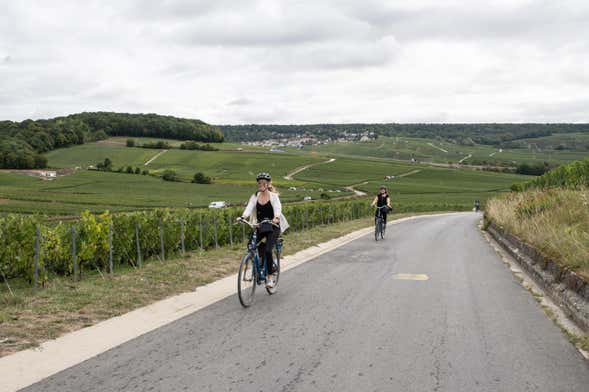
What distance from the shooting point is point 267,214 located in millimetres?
9195

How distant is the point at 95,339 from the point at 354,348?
3006 mm

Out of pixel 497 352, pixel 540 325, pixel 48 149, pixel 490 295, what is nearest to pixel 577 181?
pixel 490 295

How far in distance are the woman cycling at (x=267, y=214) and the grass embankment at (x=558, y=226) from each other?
4.72 metres

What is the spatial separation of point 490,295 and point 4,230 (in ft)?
32.3

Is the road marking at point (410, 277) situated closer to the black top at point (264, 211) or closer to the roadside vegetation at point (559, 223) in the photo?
the roadside vegetation at point (559, 223)

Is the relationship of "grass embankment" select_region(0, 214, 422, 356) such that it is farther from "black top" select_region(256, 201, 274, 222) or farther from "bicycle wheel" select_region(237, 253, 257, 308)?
"black top" select_region(256, 201, 274, 222)

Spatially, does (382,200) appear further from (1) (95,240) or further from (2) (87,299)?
(2) (87,299)

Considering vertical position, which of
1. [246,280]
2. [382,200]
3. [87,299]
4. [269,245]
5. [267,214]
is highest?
[267,214]

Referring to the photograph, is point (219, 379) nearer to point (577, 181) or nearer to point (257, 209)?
point (257, 209)

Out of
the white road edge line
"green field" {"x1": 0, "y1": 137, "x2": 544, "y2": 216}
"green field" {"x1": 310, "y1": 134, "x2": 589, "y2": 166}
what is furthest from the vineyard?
"green field" {"x1": 310, "y1": 134, "x2": 589, "y2": 166}

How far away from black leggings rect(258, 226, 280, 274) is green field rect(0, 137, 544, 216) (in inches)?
1987

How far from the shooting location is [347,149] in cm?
18425

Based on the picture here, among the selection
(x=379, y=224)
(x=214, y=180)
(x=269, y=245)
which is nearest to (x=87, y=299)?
(x=269, y=245)

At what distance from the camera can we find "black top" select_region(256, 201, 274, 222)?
9.17 meters
